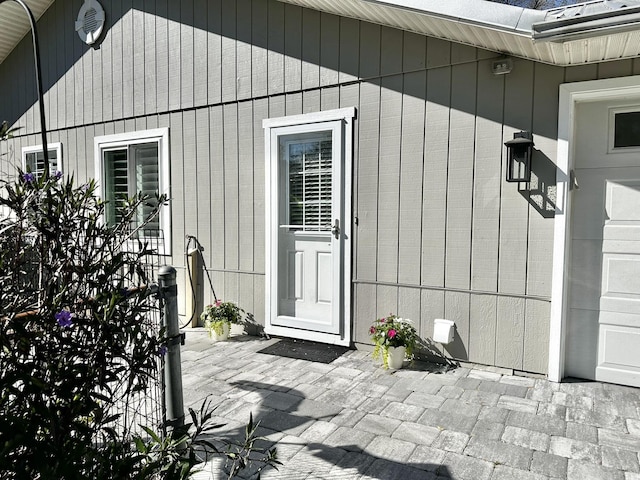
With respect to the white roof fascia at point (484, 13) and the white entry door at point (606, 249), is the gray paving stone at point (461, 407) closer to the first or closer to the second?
the white entry door at point (606, 249)

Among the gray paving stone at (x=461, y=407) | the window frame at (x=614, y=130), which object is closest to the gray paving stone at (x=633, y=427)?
the gray paving stone at (x=461, y=407)

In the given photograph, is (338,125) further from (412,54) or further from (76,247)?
(76,247)

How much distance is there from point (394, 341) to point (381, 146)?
63.5 inches

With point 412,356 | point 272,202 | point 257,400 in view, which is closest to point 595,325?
point 412,356

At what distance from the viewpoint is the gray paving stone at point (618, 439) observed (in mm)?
2363

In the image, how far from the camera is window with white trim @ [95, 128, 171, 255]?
5.27 m

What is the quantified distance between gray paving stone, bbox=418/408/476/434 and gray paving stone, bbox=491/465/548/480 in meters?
0.38

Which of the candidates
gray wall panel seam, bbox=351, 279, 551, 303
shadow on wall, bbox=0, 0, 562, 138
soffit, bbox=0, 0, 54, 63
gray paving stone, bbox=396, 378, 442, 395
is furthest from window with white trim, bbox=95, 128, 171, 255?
gray paving stone, bbox=396, 378, 442, 395

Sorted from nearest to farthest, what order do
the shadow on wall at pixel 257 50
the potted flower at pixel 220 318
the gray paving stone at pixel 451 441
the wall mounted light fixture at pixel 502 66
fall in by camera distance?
the gray paving stone at pixel 451 441 < the wall mounted light fixture at pixel 502 66 < the shadow on wall at pixel 257 50 < the potted flower at pixel 220 318

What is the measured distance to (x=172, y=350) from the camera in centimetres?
202

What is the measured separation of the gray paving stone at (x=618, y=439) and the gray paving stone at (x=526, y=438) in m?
0.30

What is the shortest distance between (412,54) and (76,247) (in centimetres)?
306

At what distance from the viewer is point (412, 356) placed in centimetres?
362

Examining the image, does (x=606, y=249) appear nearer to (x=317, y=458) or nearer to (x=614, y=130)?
(x=614, y=130)
